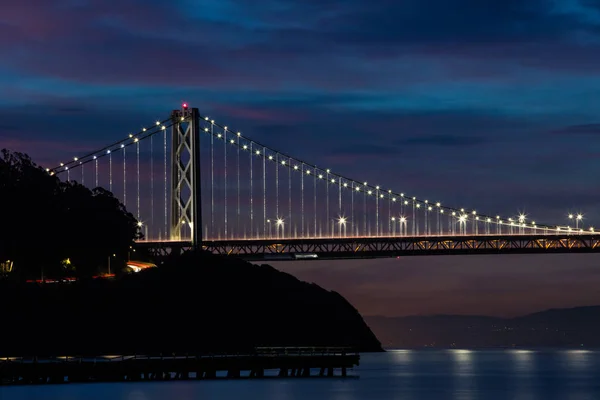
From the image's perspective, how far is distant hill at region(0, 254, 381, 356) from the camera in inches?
4712

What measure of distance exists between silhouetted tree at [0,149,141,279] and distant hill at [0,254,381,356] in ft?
15.2

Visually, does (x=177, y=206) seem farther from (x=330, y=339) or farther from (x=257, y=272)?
(x=330, y=339)

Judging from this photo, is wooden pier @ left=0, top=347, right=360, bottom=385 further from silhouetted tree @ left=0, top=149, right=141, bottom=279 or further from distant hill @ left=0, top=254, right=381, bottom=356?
silhouetted tree @ left=0, top=149, right=141, bottom=279

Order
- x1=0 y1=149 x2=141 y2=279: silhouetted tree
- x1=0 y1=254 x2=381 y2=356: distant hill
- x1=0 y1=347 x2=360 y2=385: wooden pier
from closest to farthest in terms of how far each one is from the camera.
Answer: x1=0 y1=347 x2=360 y2=385: wooden pier < x1=0 y1=254 x2=381 y2=356: distant hill < x1=0 y1=149 x2=141 y2=279: silhouetted tree

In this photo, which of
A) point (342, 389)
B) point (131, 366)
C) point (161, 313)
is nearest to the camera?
point (131, 366)

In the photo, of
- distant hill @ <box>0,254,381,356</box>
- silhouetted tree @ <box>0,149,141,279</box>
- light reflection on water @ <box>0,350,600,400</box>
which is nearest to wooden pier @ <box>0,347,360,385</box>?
light reflection on water @ <box>0,350,600,400</box>

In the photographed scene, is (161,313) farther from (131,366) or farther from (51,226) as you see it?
(131,366)

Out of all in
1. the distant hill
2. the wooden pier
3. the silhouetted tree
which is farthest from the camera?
the silhouetted tree

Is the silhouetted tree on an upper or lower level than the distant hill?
upper

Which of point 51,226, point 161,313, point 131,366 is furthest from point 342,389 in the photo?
point 51,226

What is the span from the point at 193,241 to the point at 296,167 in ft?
76.7

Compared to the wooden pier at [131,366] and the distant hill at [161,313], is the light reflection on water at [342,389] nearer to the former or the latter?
the wooden pier at [131,366]

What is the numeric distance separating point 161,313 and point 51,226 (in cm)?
1341

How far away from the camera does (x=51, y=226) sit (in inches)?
5098
